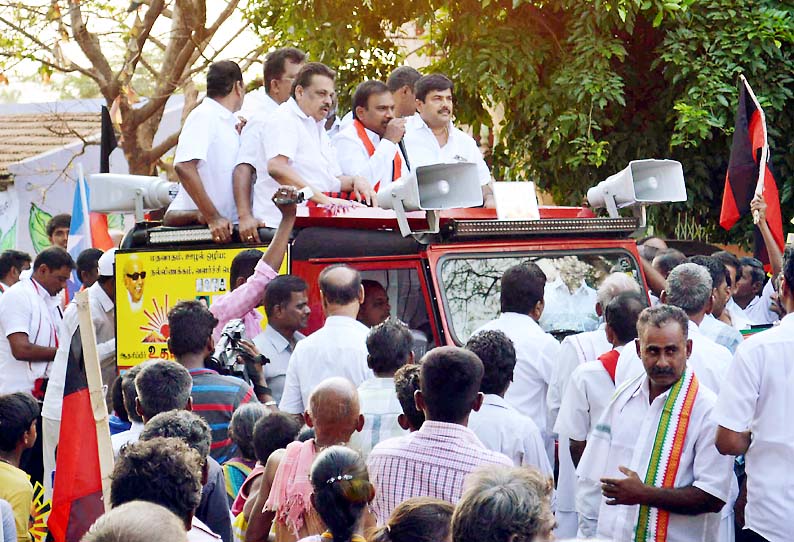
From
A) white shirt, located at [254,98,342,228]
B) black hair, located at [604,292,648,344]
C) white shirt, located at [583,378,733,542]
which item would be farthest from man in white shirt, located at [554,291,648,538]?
white shirt, located at [254,98,342,228]

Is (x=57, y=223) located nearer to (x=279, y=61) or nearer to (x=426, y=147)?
(x=279, y=61)

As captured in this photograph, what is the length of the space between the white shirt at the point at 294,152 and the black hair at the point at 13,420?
85.2 inches

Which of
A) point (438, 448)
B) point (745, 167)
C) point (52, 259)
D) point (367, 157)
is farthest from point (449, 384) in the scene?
point (745, 167)

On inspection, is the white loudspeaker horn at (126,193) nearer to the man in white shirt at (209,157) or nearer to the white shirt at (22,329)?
the man in white shirt at (209,157)

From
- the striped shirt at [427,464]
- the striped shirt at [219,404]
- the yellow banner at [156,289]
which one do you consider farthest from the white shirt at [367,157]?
the striped shirt at [427,464]

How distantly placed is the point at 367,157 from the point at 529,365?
7.49 ft

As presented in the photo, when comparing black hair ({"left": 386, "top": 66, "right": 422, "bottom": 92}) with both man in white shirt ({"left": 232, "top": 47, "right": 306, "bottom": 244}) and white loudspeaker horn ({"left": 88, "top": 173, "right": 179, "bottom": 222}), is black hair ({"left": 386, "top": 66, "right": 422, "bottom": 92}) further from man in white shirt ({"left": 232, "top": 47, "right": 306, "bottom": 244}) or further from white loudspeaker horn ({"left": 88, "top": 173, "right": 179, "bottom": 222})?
white loudspeaker horn ({"left": 88, "top": 173, "right": 179, "bottom": 222})

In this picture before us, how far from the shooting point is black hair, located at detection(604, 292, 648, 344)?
17.2ft

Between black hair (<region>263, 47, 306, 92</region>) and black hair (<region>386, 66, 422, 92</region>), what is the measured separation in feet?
2.43

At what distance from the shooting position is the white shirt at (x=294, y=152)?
6.97 metres

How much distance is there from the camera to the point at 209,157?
23.9 feet

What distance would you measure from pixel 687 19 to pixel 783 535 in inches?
A: 319

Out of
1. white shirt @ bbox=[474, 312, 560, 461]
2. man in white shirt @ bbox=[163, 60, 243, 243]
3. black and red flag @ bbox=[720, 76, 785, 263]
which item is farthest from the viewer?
black and red flag @ bbox=[720, 76, 785, 263]

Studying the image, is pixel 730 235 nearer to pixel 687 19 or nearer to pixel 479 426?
pixel 687 19
